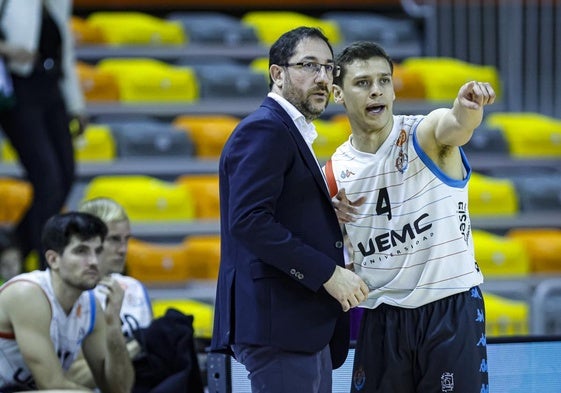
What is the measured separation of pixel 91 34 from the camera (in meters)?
10.7

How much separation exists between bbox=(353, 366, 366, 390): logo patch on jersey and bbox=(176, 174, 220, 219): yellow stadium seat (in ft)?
15.6

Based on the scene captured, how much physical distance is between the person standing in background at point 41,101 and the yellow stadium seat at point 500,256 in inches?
112

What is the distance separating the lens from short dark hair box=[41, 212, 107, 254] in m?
5.52

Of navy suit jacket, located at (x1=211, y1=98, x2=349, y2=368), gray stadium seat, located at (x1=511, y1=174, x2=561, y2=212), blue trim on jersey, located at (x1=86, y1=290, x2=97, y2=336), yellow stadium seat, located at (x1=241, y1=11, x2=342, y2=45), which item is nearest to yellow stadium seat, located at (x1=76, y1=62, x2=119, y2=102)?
yellow stadium seat, located at (x1=241, y1=11, x2=342, y2=45)

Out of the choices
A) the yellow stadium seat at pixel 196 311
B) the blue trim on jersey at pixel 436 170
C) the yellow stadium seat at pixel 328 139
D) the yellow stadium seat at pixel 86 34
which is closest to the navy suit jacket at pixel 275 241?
the blue trim on jersey at pixel 436 170

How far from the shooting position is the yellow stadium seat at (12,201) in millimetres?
8820

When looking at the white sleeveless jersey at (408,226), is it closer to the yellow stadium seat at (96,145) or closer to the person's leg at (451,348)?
the person's leg at (451,348)

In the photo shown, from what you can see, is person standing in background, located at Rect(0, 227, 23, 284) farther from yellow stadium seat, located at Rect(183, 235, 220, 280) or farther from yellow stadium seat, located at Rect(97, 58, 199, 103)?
yellow stadium seat, located at Rect(97, 58, 199, 103)

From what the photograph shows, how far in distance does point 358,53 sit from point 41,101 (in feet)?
11.3

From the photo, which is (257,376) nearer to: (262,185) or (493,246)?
(262,185)

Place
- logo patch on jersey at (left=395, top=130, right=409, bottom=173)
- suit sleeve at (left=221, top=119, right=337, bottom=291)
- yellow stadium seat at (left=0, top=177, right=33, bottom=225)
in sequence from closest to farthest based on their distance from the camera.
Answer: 1. suit sleeve at (left=221, top=119, right=337, bottom=291)
2. logo patch on jersey at (left=395, top=130, right=409, bottom=173)
3. yellow stadium seat at (left=0, top=177, right=33, bottom=225)

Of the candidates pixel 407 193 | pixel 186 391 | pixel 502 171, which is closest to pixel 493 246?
pixel 502 171

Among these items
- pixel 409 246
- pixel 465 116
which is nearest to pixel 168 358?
pixel 409 246

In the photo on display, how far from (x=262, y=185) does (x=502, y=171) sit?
6722 mm
